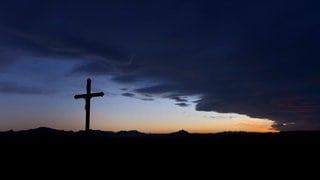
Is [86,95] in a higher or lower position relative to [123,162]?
higher

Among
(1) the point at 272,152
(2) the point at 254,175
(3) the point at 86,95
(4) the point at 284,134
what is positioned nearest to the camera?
(2) the point at 254,175

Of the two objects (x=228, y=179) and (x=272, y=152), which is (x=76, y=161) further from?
(x=272, y=152)

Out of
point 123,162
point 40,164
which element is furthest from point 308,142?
point 40,164

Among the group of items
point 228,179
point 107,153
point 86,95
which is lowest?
point 228,179

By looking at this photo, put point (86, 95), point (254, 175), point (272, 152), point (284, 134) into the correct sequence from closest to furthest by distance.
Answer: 1. point (254, 175)
2. point (272, 152)
3. point (284, 134)
4. point (86, 95)

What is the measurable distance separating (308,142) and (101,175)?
5848 mm

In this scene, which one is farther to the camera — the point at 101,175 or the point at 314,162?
the point at 101,175

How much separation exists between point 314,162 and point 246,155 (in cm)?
171

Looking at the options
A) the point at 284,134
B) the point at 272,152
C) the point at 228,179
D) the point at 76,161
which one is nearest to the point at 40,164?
the point at 76,161

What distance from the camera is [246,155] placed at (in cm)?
1132

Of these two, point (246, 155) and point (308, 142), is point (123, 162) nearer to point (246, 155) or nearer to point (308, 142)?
point (246, 155)

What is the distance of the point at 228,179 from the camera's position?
10.6 m

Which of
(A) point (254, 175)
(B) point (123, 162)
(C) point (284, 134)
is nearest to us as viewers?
(A) point (254, 175)

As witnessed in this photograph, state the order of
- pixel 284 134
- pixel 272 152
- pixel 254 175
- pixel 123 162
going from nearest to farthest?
1. pixel 254 175
2. pixel 272 152
3. pixel 123 162
4. pixel 284 134
